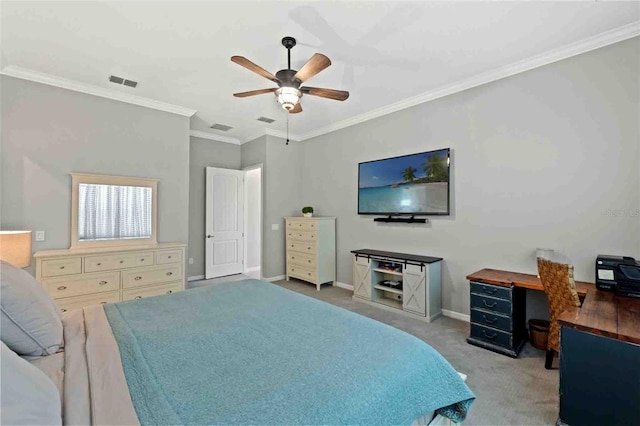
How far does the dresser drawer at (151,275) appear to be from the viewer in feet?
11.5

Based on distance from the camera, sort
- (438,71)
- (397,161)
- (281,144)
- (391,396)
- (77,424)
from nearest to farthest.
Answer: (77,424) → (391,396) → (438,71) → (397,161) → (281,144)

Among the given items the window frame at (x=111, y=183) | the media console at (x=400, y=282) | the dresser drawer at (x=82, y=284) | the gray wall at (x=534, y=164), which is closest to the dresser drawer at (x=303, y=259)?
the media console at (x=400, y=282)

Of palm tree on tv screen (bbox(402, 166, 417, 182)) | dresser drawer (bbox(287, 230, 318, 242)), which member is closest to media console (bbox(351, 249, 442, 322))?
dresser drawer (bbox(287, 230, 318, 242))

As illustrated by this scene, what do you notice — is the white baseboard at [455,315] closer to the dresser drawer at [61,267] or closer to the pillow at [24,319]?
the pillow at [24,319]

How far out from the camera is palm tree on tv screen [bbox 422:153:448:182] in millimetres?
3654

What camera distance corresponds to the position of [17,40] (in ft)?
Result: 8.71

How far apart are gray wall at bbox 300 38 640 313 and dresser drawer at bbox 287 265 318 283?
1.44 metres

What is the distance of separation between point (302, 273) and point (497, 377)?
339 cm

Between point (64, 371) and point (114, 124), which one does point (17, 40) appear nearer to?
point (114, 124)

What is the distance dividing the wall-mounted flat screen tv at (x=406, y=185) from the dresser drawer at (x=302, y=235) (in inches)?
35.9

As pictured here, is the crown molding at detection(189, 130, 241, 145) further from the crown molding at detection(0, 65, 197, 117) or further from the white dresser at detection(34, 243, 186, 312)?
the white dresser at detection(34, 243, 186, 312)

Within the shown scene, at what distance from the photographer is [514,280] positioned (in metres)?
2.78

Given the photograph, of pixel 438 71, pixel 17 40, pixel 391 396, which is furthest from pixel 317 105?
pixel 391 396

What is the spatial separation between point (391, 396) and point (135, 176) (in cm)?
416
